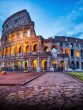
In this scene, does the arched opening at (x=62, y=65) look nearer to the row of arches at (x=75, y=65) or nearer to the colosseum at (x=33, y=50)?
the colosseum at (x=33, y=50)

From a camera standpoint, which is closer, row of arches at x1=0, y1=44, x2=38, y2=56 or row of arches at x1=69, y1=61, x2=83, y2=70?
row of arches at x1=0, y1=44, x2=38, y2=56

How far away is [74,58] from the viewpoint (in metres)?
40.2

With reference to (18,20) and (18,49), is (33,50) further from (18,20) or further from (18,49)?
(18,20)

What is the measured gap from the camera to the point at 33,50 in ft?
123

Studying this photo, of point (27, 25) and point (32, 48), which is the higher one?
point (27, 25)

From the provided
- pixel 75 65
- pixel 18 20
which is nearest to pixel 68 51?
pixel 75 65

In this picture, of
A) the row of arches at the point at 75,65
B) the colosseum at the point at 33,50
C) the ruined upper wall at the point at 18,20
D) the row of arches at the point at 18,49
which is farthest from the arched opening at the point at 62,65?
the ruined upper wall at the point at 18,20

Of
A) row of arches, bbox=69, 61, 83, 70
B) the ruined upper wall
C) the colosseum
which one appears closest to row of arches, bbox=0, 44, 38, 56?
the colosseum

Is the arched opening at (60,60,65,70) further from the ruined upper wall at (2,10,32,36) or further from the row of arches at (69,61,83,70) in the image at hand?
the ruined upper wall at (2,10,32,36)

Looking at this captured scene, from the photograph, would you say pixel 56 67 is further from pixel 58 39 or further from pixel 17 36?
pixel 17 36

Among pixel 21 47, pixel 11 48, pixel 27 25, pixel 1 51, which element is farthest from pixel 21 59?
pixel 1 51

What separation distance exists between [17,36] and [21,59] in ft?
23.9

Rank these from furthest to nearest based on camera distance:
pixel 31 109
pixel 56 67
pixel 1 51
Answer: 1. pixel 1 51
2. pixel 56 67
3. pixel 31 109

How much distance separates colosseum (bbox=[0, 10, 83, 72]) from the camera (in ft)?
115
